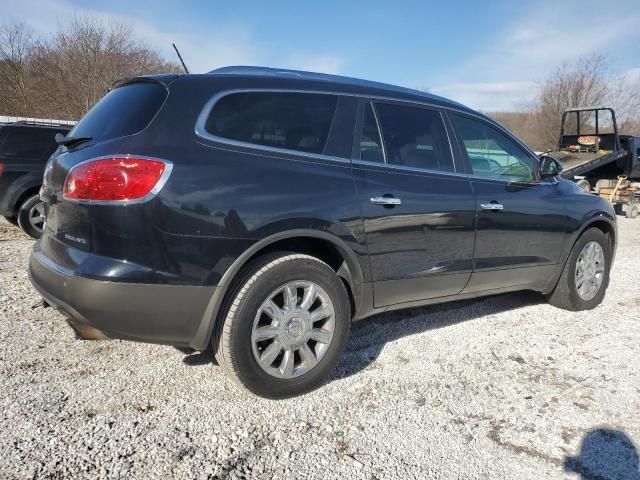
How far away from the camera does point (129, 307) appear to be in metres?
2.44

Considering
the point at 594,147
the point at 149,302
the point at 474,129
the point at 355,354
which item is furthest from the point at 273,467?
the point at 594,147

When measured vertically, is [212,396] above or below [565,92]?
below

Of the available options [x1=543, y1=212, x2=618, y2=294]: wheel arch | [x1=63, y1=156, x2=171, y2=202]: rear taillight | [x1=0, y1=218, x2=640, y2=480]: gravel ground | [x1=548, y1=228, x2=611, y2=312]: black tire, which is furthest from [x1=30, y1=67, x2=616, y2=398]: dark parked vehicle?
[x1=548, y1=228, x2=611, y2=312]: black tire

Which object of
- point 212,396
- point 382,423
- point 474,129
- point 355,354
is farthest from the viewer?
Answer: point 474,129

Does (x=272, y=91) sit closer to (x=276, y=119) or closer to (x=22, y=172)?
(x=276, y=119)

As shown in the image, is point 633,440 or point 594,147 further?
point 594,147

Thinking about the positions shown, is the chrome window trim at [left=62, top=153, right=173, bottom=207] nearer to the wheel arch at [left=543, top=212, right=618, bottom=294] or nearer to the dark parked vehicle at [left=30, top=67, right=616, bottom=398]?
the dark parked vehicle at [left=30, top=67, right=616, bottom=398]

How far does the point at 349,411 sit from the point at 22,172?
22.0ft

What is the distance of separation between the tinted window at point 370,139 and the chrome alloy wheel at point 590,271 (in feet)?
8.25

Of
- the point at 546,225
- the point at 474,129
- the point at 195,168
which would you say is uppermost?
the point at 474,129

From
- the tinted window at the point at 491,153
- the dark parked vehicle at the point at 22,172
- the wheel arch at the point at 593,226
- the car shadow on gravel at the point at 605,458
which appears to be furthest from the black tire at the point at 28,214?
the car shadow on gravel at the point at 605,458

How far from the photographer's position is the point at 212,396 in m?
2.86

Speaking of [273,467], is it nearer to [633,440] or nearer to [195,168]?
[195,168]

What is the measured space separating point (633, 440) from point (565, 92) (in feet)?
110
